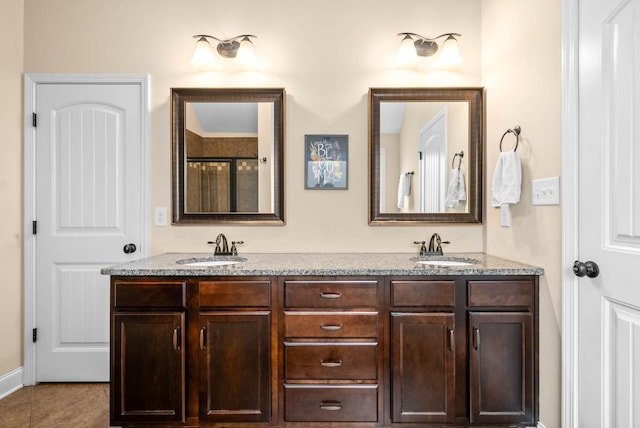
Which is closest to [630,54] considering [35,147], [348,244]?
[348,244]

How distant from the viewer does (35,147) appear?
2.51 m

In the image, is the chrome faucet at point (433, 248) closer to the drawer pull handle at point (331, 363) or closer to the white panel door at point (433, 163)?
the white panel door at point (433, 163)

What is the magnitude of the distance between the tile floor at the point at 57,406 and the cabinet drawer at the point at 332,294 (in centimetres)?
130

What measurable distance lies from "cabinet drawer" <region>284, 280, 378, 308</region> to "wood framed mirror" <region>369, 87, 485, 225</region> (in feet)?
2.31

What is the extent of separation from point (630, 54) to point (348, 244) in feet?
5.52

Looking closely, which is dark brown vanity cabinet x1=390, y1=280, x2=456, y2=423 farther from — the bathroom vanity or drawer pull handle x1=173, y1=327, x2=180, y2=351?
drawer pull handle x1=173, y1=327, x2=180, y2=351

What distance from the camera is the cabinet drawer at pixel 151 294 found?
6.09ft

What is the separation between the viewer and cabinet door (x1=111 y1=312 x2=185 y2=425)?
1.85m

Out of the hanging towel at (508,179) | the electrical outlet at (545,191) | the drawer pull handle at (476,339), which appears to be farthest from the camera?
the hanging towel at (508,179)

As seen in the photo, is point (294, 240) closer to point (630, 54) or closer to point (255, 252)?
point (255, 252)

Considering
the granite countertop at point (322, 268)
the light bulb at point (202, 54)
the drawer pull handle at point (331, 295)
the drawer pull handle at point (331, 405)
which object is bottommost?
the drawer pull handle at point (331, 405)

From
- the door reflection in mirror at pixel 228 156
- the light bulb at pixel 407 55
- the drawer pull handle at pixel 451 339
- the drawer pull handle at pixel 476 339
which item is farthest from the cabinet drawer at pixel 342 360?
the light bulb at pixel 407 55

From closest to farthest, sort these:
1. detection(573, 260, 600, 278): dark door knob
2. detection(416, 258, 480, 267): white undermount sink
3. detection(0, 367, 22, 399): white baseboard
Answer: detection(573, 260, 600, 278): dark door knob → detection(416, 258, 480, 267): white undermount sink → detection(0, 367, 22, 399): white baseboard

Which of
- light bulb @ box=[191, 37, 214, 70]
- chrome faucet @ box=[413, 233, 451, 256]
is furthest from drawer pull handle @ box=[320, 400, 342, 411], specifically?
light bulb @ box=[191, 37, 214, 70]
